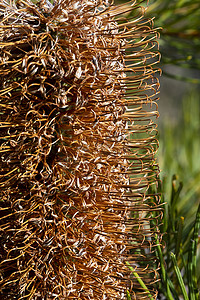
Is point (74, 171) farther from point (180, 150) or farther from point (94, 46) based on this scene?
point (180, 150)

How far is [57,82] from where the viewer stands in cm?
24

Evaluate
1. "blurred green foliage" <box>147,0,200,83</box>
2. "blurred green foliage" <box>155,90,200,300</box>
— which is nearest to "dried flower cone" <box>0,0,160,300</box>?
"blurred green foliage" <box>155,90,200,300</box>

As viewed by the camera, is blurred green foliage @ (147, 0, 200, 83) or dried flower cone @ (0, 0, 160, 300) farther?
blurred green foliage @ (147, 0, 200, 83)

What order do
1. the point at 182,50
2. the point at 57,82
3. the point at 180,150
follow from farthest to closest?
the point at 180,150 < the point at 182,50 < the point at 57,82

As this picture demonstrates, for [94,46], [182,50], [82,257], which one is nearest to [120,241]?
[82,257]

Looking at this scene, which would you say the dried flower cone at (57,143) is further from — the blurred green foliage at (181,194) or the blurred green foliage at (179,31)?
the blurred green foliage at (179,31)

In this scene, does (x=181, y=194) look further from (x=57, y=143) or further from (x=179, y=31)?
(x=57, y=143)

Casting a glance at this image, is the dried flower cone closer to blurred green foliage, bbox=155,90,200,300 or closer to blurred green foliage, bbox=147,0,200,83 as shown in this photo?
blurred green foliage, bbox=155,90,200,300

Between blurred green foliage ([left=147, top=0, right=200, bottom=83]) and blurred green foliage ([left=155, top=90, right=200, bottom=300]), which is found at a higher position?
blurred green foliage ([left=147, top=0, right=200, bottom=83])

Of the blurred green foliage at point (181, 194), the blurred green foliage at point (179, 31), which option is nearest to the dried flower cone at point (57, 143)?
the blurred green foliage at point (181, 194)

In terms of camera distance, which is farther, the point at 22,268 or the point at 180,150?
the point at 180,150

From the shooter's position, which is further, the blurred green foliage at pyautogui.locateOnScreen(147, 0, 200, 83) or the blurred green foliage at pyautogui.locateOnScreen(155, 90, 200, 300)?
the blurred green foliage at pyautogui.locateOnScreen(147, 0, 200, 83)

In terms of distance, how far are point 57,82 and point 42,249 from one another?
0.11 metres

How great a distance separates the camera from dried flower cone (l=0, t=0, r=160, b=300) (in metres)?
0.24
